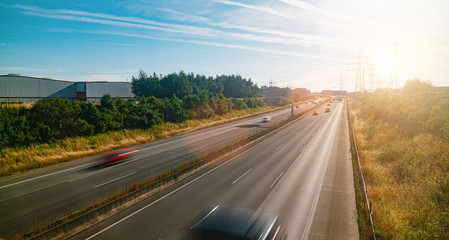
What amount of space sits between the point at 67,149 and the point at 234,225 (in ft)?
86.8

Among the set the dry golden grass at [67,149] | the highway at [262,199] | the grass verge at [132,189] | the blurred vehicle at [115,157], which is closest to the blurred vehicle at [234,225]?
the highway at [262,199]

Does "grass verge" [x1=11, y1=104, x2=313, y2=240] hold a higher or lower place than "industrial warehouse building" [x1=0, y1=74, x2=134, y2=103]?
lower

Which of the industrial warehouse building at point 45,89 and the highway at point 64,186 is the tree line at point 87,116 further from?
the industrial warehouse building at point 45,89

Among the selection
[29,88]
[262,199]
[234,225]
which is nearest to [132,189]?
[262,199]

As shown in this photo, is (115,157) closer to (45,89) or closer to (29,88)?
(29,88)

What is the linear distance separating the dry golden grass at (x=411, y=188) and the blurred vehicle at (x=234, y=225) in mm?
6426

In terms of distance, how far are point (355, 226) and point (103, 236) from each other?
12.8m

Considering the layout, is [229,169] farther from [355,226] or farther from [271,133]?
[271,133]

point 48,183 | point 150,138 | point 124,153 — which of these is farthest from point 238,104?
point 48,183

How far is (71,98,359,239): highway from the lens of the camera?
10.6 m

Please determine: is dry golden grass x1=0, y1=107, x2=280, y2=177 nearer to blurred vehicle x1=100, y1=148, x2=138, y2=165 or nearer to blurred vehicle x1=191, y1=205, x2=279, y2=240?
blurred vehicle x1=100, y1=148, x2=138, y2=165

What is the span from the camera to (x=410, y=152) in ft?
66.5

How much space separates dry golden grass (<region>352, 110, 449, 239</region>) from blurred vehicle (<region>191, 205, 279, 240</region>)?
643cm

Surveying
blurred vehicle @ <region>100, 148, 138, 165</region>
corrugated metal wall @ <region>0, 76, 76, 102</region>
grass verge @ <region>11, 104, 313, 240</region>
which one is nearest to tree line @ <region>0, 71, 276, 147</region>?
blurred vehicle @ <region>100, 148, 138, 165</region>
